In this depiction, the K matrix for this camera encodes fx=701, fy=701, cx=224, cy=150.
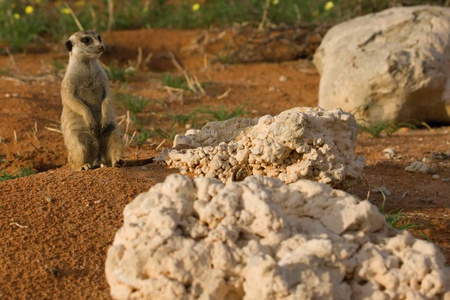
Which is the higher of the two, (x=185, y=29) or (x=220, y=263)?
(x=220, y=263)

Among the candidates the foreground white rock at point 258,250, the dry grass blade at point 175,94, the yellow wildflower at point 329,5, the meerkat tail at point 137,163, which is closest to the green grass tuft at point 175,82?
the dry grass blade at point 175,94

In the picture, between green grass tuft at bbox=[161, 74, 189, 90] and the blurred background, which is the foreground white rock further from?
the blurred background

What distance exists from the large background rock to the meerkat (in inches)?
108

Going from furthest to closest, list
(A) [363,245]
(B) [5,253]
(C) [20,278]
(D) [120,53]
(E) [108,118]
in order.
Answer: (D) [120,53] < (E) [108,118] < (B) [5,253] < (C) [20,278] < (A) [363,245]

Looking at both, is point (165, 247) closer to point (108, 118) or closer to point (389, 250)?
point (389, 250)

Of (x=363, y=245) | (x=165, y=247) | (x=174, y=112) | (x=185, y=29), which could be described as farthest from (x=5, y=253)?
(x=185, y=29)

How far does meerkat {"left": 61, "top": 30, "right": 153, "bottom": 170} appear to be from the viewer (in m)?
4.93

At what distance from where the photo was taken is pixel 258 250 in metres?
2.81

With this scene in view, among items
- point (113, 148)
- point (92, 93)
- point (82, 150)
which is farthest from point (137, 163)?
point (92, 93)

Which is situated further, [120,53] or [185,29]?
[185,29]

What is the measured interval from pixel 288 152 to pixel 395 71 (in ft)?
11.1

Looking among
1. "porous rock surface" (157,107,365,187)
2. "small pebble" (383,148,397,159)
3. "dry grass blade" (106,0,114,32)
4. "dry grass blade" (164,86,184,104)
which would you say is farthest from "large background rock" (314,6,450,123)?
"dry grass blade" (106,0,114,32)

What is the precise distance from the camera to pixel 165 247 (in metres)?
2.78

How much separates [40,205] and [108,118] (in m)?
1.37
